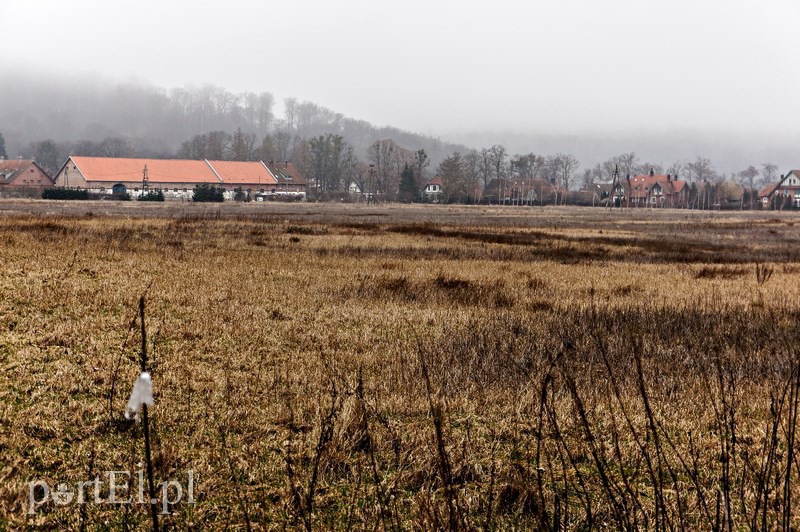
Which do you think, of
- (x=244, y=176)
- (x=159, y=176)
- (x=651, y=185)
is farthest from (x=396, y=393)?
(x=651, y=185)

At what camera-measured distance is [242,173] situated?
129m

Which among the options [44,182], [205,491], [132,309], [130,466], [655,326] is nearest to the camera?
[205,491]

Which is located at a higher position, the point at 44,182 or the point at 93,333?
the point at 44,182

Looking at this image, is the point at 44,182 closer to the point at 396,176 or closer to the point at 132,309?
the point at 396,176

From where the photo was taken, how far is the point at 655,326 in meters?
10.8

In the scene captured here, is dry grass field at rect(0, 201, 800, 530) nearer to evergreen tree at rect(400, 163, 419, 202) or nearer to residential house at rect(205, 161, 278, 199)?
residential house at rect(205, 161, 278, 199)

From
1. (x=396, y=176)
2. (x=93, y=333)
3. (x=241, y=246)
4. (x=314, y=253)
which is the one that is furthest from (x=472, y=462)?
(x=396, y=176)

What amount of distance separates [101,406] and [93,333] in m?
2.84

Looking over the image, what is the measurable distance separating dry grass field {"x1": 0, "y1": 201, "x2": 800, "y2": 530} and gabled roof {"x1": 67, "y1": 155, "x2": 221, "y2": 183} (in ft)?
354

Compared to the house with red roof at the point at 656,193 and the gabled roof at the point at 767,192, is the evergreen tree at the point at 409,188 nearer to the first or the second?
the house with red roof at the point at 656,193

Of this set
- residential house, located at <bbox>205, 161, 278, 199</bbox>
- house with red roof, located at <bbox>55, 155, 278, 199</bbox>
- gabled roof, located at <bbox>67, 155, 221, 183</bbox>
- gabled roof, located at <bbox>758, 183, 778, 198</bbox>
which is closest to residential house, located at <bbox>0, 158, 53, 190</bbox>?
house with red roof, located at <bbox>55, 155, 278, 199</bbox>

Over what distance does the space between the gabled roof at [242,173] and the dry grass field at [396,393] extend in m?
113

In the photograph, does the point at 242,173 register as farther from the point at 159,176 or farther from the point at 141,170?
the point at 141,170

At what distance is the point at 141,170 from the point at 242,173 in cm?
2039
